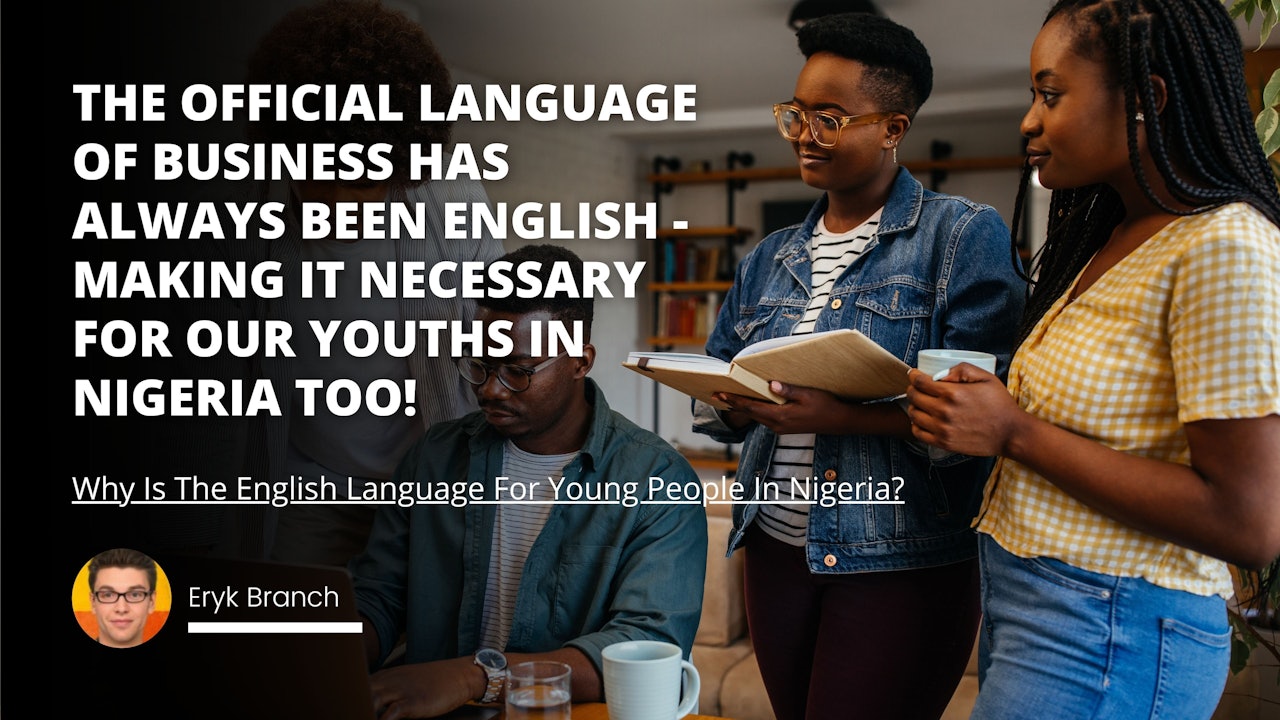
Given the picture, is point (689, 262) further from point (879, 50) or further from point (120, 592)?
point (120, 592)

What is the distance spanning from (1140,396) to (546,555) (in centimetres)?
91

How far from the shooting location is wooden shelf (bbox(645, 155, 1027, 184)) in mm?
1703

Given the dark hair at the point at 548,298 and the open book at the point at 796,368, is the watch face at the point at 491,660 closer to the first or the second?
the open book at the point at 796,368

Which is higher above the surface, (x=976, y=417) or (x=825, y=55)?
(x=825, y=55)

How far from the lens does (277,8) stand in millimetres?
1645

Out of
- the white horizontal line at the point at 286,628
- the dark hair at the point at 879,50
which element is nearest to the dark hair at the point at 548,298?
the dark hair at the point at 879,50

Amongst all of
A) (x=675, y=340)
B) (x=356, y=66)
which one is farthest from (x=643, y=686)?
(x=356, y=66)

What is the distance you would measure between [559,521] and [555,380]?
22 cm

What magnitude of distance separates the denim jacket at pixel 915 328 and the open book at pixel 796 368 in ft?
0.36

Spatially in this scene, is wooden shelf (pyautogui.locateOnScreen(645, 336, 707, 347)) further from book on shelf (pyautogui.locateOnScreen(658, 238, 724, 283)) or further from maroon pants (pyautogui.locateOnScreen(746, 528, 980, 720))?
maroon pants (pyautogui.locateOnScreen(746, 528, 980, 720))

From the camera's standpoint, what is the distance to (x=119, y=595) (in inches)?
69.2

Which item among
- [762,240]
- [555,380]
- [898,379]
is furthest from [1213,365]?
[555,380]

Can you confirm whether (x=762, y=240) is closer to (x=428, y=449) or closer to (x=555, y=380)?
(x=555, y=380)

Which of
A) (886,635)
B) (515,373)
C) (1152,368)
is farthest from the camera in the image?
(515,373)
